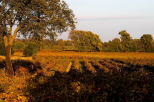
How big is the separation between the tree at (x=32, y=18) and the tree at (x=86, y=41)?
9857 centimetres

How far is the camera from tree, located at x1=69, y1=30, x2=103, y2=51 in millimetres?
124125

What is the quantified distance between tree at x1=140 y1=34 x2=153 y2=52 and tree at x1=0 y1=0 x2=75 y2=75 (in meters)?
98.6

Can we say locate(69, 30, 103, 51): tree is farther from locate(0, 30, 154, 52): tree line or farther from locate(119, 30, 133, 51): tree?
locate(119, 30, 133, 51): tree

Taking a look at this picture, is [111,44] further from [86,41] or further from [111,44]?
[86,41]

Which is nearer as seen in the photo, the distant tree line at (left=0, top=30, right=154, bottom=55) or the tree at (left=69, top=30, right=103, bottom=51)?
the distant tree line at (left=0, top=30, right=154, bottom=55)

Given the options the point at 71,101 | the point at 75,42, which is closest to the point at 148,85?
the point at 71,101

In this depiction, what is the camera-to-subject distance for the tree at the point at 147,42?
383 feet

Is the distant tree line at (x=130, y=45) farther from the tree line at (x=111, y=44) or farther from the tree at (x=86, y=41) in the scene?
the tree at (x=86, y=41)

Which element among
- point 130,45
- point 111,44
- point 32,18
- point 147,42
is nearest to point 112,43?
point 111,44

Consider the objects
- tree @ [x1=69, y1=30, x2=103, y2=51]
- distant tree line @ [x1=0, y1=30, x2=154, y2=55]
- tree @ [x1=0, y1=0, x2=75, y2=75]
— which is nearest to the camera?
tree @ [x1=0, y1=0, x2=75, y2=75]

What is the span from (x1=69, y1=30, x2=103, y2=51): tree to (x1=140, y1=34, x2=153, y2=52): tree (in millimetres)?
18386

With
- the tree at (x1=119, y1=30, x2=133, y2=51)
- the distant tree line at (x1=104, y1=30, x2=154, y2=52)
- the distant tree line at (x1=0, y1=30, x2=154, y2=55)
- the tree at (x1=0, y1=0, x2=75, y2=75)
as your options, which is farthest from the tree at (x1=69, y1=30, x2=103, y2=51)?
the tree at (x1=0, y1=0, x2=75, y2=75)

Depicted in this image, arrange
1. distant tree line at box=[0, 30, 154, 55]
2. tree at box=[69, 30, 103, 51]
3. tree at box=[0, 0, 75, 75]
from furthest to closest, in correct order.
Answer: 1. tree at box=[69, 30, 103, 51]
2. distant tree line at box=[0, 30, 154, 55]
3. tree at box=[0, 0, 75, 75]

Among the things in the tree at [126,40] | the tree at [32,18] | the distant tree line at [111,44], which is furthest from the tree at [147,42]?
the tree at [32,18]
